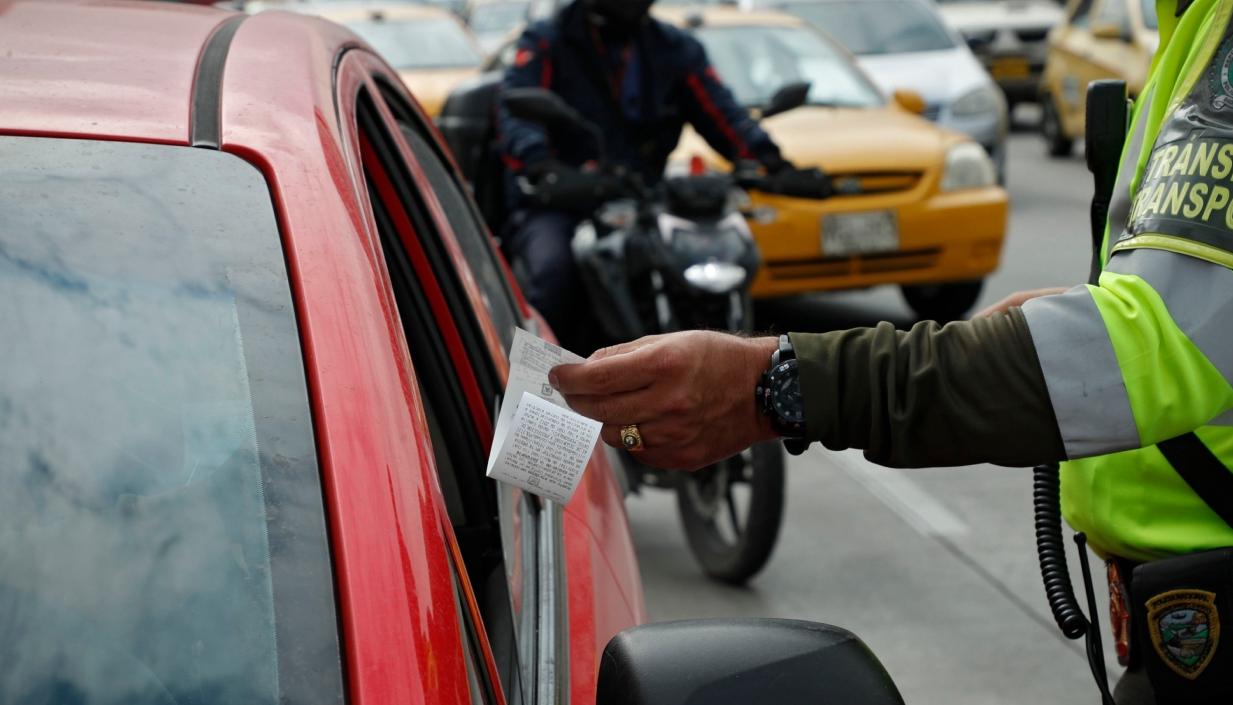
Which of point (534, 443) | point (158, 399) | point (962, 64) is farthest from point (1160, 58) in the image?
point (962, 64)

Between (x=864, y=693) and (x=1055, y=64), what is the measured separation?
50.1 ft

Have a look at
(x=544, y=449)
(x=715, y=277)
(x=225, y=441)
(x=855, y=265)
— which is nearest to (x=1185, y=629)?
(x=544, y=449)

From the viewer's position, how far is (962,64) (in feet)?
39.7

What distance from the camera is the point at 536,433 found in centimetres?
166

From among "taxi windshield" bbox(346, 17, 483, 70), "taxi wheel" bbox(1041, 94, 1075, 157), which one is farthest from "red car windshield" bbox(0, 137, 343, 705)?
"taxi wheel" bbox(1041, 94, 1075, 157)

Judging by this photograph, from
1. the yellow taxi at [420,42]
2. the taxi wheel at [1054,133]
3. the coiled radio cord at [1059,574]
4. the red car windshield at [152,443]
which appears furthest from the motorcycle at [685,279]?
the taxi wheel at [1054,133]

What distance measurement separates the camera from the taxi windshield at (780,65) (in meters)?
9.19

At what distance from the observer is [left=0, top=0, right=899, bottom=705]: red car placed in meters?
1.34

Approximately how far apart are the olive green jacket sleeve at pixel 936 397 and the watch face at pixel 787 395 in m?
0.01

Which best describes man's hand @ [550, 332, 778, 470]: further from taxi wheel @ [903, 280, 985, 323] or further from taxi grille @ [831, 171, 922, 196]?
taxi wheel @ [903, 280, 985, 323]

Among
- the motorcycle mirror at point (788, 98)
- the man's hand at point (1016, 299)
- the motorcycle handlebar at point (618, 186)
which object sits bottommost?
the motorcycle handlebar at point (618, 186)

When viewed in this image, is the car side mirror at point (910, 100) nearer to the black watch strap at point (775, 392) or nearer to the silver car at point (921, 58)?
the silver car at point (921, 58)

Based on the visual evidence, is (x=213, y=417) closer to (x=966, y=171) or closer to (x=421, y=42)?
(x=966, y=171)

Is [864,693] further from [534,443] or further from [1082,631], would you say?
[1082,631]
